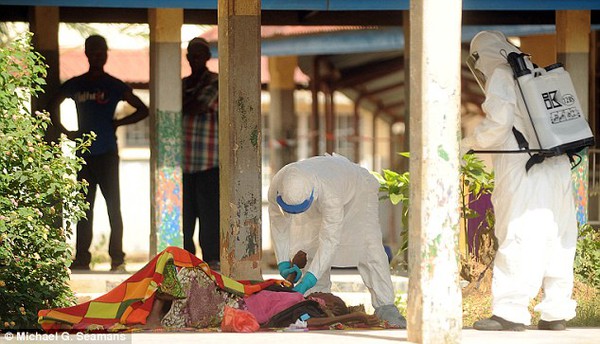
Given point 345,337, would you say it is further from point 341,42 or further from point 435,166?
point 341,42

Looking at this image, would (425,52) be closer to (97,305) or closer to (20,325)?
(97,305)

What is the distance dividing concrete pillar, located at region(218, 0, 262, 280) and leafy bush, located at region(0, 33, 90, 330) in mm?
1163

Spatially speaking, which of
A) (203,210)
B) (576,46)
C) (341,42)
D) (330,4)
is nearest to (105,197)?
(203,210)

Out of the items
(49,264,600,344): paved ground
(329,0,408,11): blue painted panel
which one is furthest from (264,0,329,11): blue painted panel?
(49,264,600,344): paved ground

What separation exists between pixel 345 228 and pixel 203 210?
365 cm

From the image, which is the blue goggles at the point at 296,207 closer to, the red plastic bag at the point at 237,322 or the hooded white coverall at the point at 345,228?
the hooded white coverall at the point at 345,228

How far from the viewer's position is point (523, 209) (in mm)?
8898

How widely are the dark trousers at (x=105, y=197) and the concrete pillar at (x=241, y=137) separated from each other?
132 inches

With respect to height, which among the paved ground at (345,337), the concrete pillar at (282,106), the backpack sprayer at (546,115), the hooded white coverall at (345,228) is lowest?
the paved ground at (345,337)

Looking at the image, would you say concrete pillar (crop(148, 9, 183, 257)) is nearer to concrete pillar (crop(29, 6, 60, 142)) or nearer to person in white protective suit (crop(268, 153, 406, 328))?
concrete pillar (crop(29, 6, 60, 142))

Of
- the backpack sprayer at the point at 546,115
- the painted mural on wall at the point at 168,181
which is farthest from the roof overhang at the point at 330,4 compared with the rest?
the backpack sprayer at the point at 546,115

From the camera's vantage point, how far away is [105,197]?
44.7 ft

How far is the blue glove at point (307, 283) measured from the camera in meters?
9.51

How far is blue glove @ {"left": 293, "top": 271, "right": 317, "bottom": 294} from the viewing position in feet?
31.2
